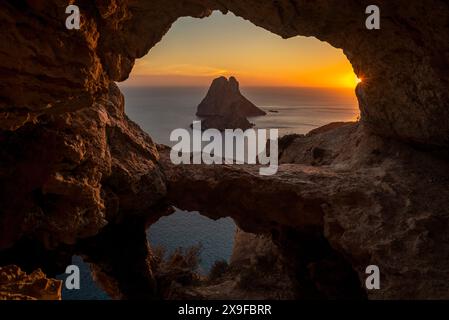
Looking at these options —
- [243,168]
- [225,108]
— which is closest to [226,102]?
[225,108]

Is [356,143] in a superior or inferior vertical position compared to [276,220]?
superior

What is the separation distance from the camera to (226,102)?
89.5 meters

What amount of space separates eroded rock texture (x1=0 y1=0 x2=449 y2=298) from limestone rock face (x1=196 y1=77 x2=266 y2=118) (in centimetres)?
6945

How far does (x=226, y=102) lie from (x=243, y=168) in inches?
2939

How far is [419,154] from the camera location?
563 inches

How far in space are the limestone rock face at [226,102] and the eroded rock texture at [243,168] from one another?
69453mm

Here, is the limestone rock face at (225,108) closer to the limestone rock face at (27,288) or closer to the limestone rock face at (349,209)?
the limestone rock face at (349,209)

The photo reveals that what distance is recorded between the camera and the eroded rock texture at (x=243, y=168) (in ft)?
→ 25.0

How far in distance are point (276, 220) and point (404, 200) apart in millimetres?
5585

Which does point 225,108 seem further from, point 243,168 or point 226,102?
point 243,168

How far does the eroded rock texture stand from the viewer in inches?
299

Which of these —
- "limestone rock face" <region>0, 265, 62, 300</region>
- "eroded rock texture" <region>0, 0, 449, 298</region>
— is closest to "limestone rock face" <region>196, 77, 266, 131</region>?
"eroded rock texture" <region>0, 0, 449, 298</region>
